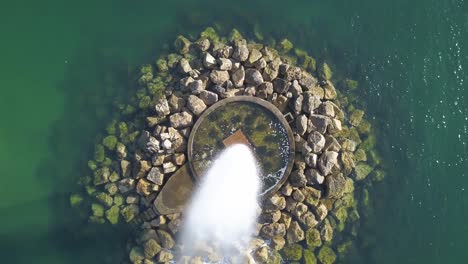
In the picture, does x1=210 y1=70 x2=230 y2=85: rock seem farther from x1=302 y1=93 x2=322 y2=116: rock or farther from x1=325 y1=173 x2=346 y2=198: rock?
x1=325 y1=173 x2=346 y2=198: rock

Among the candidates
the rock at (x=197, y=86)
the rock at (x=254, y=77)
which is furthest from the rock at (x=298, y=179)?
the rock at (x=197, y=86)

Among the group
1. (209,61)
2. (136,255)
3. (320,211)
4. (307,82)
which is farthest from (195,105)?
(320,211)

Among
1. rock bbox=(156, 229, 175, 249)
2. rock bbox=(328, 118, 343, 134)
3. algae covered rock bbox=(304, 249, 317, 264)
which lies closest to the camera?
rock bbox=(156, 229, 175, 249)

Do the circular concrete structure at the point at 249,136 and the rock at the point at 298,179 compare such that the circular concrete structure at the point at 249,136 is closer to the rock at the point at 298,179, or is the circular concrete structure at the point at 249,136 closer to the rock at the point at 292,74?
the rock at the point at 298,179

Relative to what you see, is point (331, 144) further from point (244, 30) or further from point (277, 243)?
point (244, 30)

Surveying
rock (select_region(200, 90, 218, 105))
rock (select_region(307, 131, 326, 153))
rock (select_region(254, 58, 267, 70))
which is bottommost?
rock (select_region(307, 131, 326, 153))

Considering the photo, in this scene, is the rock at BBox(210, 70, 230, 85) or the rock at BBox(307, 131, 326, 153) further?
the rock at BBox(210, 70, 230, 85)

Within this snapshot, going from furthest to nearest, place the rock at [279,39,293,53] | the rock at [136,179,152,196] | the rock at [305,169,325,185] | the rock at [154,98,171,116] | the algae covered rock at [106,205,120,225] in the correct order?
the rock at [279,39,293,53], the rock at [154,98,171,116], the algae covered rock at [106,205,120,225], the rock at [305,169,325,185], the rock at [136,179,152,196]

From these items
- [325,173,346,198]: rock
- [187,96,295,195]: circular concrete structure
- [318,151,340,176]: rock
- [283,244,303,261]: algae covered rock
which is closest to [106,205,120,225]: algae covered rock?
[187,96,295,195]: circular concrete structure
